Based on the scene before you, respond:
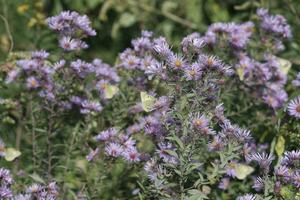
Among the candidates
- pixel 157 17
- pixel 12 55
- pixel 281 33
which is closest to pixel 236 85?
pixel 281 33

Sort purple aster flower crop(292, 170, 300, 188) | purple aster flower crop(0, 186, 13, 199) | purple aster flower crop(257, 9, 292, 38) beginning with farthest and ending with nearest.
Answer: purple aster flower crop(257, 9, 292, 38) → purple aster flower crop(0, 186, 13, 199) → purple aster flower crop(292, 170, 300, 188)

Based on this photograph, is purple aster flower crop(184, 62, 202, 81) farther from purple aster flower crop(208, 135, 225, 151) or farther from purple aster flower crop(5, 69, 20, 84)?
purple aster flower crop(5, 69, 20, 84)

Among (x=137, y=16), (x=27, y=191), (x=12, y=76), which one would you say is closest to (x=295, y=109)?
(x=27, y=191)

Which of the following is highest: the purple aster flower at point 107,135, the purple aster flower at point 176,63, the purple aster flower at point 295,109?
the purple aster flower at point 176,63

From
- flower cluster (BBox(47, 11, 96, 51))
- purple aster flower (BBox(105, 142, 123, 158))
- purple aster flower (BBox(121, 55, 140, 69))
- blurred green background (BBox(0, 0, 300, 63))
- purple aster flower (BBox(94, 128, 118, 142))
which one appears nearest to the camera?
purple aster flower (BBox(105, 142, 123, 158))

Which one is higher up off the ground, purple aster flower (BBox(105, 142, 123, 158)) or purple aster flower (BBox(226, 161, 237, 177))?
purple aster flower (BBox(105, 142, 123, 158))

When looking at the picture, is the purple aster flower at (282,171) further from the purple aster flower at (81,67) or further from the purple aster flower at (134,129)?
the purple aster flower at (81,67)

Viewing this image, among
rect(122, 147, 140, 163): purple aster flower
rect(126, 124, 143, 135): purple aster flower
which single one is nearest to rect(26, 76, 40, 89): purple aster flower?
rect(126, 124, 143, 135): purple aster flower

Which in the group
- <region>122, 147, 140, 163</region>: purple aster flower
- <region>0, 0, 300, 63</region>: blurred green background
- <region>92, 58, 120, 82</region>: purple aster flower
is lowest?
<region>0, 0, 300, 63</region>: blurred green background

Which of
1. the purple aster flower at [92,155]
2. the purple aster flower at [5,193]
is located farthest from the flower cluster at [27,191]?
the purple aster flower at [92,155]

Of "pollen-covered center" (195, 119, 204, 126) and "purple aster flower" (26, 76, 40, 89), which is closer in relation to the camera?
"pollen-covered center" (195, 119, 204, 126)
